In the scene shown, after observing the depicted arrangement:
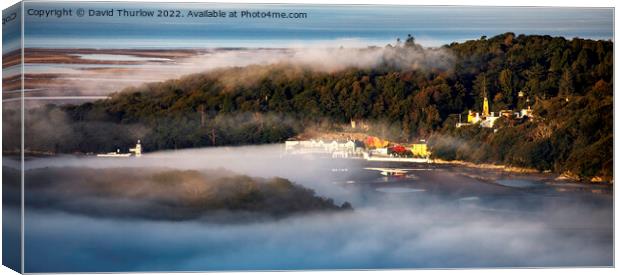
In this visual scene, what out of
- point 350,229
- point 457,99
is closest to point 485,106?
point 457,99

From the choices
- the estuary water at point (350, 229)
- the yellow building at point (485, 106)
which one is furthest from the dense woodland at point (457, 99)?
the estuary water at point (350, 229)

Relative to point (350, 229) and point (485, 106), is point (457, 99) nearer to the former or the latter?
point (485, 106)

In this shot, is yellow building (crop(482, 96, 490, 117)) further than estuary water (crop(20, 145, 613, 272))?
Yes

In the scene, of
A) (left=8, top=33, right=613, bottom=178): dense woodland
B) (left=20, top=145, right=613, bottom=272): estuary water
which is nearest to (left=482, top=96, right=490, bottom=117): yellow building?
(left=8, top=33, right=613, bottom=178): dense woodland

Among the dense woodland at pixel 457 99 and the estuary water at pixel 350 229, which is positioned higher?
the dense woodland at pixel 457 99

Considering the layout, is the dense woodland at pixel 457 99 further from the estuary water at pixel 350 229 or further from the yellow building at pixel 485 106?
the estuary water at pixel 350 229

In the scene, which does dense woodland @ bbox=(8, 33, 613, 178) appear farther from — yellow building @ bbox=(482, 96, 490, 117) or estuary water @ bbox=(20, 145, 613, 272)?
estuary water @ bbox=(20, 145, 613, 272)

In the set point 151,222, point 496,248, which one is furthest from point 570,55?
point 151,222
